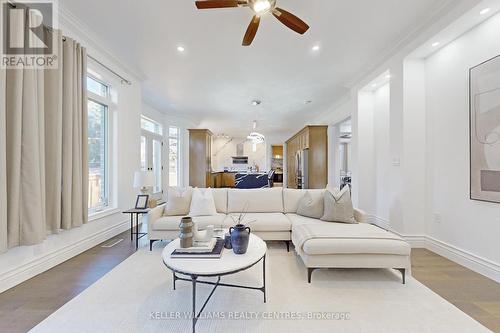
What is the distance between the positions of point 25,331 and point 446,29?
4.84 m

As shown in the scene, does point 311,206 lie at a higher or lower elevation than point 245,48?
lower

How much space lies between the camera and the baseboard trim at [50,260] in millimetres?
2301

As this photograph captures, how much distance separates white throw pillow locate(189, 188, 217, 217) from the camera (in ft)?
11.5

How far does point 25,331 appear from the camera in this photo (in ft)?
5.50

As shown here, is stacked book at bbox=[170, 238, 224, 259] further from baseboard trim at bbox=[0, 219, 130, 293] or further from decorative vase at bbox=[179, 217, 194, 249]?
baseboard trim at bbox=[0, 219, 130, 293]

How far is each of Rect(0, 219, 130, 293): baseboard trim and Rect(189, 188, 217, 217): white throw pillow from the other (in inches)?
58.0

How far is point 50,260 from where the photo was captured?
108 inches

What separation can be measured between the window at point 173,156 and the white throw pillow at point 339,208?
6.05m

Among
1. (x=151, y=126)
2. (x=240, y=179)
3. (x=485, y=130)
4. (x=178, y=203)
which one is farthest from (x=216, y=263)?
(x=240, y=179)

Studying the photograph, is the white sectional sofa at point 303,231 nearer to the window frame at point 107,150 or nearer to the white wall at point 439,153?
the white wall at point 439,153

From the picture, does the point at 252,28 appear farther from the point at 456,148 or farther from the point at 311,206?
the point at 456,148

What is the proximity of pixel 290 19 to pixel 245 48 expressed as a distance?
4.61 ft

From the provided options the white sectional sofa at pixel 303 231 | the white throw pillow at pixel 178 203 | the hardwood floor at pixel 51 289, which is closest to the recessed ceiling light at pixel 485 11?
the white sectional sofa at pixel 303 231

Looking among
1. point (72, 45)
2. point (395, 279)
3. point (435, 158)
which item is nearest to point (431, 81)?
point (435, 158)
